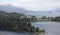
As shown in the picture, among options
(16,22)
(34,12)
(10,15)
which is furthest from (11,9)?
(34,12)

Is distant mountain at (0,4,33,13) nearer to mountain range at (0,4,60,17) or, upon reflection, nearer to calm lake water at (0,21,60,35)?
mountain range at (0,4,60,17)

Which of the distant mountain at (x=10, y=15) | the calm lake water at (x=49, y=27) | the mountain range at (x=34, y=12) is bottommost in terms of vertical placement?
the calm lake water at (x=49, y=27)

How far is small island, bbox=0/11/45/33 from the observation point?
1.58 meters

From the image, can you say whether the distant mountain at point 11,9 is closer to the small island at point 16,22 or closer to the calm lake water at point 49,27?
the small island at point 16,22

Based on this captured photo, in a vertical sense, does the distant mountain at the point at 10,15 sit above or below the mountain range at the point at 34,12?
below

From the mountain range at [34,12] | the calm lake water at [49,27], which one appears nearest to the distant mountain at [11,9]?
the mountain range at [34,12]

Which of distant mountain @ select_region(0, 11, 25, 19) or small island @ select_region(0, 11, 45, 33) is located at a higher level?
distant mountain @ select_region(0, 11, 25, 19)

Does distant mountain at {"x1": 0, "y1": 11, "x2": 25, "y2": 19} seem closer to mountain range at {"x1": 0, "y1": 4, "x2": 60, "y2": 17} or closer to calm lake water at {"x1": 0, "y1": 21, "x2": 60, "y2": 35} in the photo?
mountain range at {"x1": 0, "y1": 4, "x2": 60, "y2": 17}

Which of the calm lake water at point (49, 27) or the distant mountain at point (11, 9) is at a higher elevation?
the distant mountain at point (11, 9)

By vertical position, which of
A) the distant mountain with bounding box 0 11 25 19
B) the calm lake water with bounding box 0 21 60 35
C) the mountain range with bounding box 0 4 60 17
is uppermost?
the mountain range with bounding box 0 4 60 17

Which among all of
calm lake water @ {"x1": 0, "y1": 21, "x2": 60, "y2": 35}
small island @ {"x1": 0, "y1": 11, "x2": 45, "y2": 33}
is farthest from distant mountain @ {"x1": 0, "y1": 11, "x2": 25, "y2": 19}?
calm lake water @ {"x1": 0, "y1": 21, "x2": 60, "y2": 35}

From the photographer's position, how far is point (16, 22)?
5.28ft

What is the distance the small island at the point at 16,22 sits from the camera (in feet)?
5.20

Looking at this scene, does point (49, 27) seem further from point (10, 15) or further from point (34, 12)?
point (10, 15)
